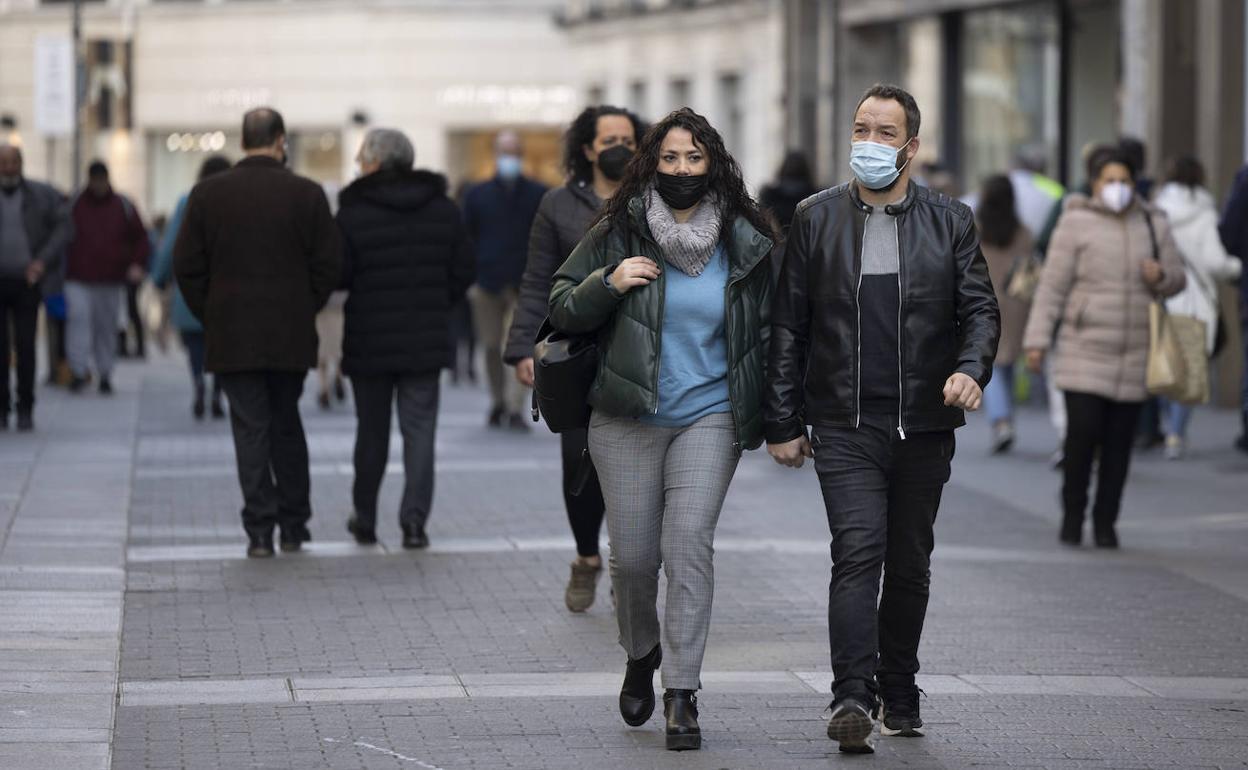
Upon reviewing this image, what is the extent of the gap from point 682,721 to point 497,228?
35.6 feet

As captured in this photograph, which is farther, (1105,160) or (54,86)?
(54,86)

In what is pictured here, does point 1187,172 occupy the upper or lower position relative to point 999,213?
upper

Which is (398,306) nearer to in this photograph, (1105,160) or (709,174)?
(1105,160)

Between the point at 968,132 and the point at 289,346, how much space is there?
16.4m

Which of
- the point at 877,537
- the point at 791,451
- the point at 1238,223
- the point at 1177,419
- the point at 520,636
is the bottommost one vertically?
the point at 520,636

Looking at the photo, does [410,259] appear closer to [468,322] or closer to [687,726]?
[687,726]

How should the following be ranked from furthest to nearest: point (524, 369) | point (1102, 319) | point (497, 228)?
point (497, 228)
point (1102, 319)
point (524, 369)

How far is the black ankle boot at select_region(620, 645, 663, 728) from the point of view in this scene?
7184 mm

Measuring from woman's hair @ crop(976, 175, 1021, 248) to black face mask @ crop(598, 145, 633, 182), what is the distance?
7.23 meters

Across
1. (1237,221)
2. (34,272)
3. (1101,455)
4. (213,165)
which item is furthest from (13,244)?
(1101,455)

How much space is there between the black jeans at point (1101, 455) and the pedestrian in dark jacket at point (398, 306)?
2.90 meters

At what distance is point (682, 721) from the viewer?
6.93m

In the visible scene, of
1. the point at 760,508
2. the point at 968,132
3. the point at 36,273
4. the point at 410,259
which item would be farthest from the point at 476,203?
the point at 968,132

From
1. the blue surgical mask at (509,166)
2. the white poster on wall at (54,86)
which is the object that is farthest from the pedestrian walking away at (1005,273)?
the white poster on wall at (54,86)
